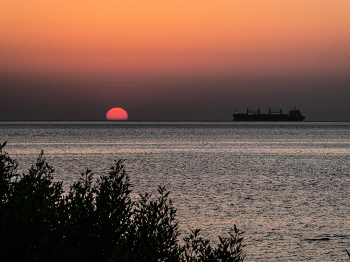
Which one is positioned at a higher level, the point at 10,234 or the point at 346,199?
the point at 10,234

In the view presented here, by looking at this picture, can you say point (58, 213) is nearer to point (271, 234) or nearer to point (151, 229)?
point (151, 229)

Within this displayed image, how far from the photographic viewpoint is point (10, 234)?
837 centimetres

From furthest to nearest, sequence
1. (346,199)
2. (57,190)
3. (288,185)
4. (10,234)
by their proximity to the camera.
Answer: (288,185)
(346,199)
(57,190)
(10,234)

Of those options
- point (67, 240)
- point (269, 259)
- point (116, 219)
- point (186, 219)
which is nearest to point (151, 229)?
point (116, 219)

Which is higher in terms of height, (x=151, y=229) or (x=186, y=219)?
(x=151, y=229)

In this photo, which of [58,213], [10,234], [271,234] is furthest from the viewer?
[271,234]

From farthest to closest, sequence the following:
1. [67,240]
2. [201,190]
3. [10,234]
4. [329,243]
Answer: [201,190] → [329,243] → [10,234] → [67,240]

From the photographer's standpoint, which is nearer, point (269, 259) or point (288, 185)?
point (269, 259)

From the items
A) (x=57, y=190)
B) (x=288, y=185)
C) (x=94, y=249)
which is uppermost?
(x=57, y=190)

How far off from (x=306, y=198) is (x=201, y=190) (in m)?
5.50

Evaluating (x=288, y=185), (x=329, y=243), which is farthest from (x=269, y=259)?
(x=288, y=185)

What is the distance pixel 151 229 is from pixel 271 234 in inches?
273

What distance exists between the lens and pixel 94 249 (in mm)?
8297

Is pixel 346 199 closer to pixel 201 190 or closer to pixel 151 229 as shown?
pixel 201 190
